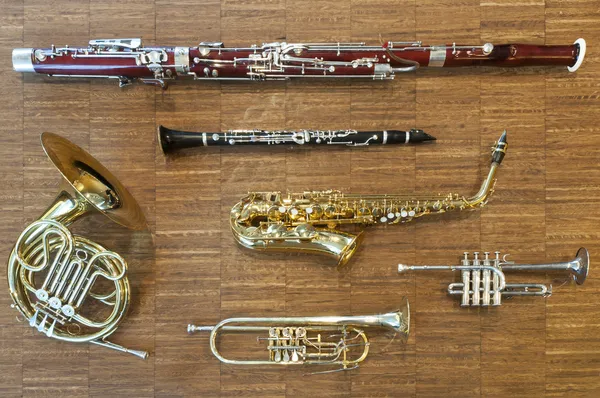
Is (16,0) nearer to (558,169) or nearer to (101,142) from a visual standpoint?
(101,142)

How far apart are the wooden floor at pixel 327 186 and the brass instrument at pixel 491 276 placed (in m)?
0.10

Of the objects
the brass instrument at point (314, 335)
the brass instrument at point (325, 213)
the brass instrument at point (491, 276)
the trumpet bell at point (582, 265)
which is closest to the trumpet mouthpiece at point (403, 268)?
the brass instrument at point (491, 276)

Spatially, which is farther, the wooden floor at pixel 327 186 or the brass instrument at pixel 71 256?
the wooden floor at pixel 327 186

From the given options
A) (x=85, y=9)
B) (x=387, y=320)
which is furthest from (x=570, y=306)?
(x=85, y=9)

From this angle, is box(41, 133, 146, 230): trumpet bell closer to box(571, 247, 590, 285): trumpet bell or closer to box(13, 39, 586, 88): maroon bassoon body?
box(13, 39, 586, 88): maroon bassoon body

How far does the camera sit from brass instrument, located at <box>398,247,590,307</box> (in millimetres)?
3020

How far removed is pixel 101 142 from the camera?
10.4 ft

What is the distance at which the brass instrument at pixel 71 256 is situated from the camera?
284 centimetres

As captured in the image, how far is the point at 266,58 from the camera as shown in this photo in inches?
116

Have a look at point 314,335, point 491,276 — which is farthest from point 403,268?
point 314,335

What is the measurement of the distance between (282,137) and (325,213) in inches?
22.8

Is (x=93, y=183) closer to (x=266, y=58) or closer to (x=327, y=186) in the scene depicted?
(x=266, y=58)

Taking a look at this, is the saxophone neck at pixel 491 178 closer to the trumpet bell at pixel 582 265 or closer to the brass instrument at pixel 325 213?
the brass instrument at pixel 325 213

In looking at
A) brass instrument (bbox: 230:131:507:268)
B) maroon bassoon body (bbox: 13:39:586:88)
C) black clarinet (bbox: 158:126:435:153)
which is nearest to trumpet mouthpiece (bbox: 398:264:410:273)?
brass instrument (bbox: 230:131:507:268)
